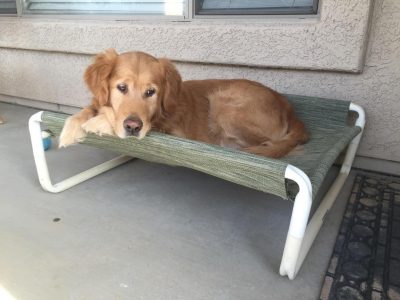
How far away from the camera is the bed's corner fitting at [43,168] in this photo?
7.02 feet

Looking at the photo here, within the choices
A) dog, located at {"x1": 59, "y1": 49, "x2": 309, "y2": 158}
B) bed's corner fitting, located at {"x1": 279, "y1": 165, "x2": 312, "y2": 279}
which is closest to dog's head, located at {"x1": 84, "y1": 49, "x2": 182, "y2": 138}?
dog, located at {"x1": 59, "y1": 49, "x2": 309, "y2": 158}

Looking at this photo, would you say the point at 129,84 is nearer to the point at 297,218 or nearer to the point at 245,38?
the point at 297,218

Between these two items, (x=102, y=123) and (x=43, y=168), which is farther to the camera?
(x=43, y=168)

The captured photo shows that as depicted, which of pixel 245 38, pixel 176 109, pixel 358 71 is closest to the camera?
pixel 176 109

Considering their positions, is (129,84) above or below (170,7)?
below

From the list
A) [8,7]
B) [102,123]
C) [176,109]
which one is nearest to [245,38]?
[176,109]

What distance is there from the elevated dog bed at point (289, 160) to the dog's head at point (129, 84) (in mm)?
171

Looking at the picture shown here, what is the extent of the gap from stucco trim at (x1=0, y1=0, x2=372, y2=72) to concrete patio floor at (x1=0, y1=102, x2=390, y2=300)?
1001 mm

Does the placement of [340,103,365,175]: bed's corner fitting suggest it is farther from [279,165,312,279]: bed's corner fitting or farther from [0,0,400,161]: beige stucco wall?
[279,165,312,279]: bed's corner fitting

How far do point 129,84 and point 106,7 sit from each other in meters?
2.30

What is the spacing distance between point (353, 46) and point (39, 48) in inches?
136

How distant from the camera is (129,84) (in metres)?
1.88

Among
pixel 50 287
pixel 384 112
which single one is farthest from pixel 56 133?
pixel 384 112

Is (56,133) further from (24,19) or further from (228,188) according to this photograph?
(24,19)
